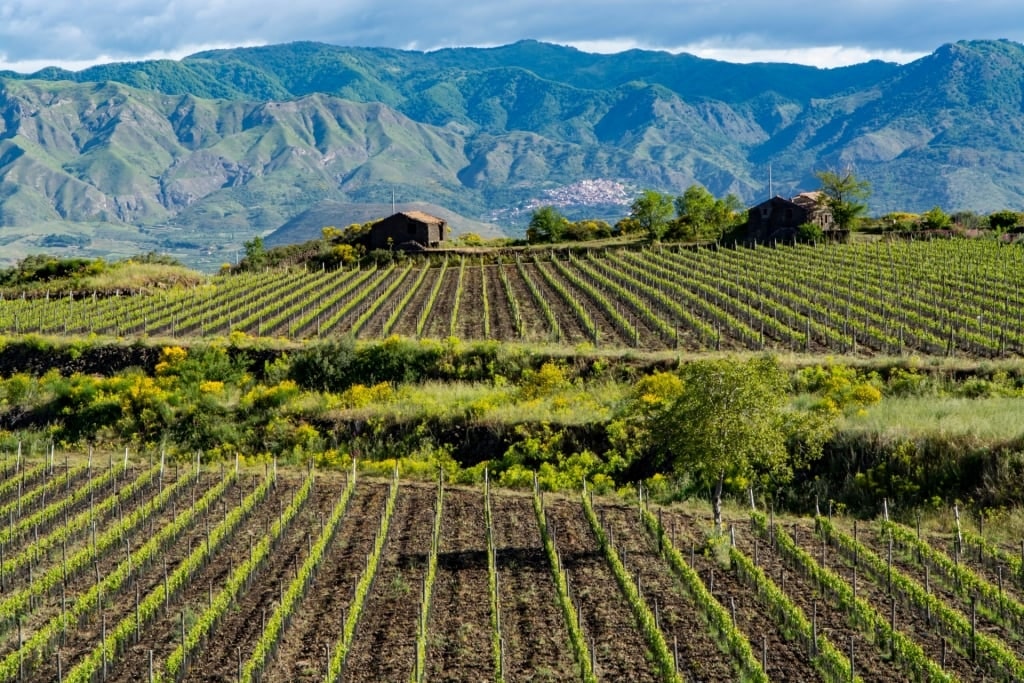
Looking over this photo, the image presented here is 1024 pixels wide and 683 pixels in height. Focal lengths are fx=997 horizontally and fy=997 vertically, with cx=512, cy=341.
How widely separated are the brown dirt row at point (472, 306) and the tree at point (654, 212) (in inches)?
759

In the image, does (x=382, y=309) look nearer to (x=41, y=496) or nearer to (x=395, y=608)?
(x=41, y=496)

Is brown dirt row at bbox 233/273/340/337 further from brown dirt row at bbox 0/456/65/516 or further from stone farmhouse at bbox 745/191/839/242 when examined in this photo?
stone farmhouse at bbox 745/191/839/242

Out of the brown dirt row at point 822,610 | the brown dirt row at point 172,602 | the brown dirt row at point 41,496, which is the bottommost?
the brown dirt row at point 41,496

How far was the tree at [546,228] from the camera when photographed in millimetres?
93000

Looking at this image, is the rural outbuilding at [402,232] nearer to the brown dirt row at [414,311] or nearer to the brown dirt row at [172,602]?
the brown dirt row at [414,311]

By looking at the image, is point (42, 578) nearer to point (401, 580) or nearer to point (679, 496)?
point (401, 580)

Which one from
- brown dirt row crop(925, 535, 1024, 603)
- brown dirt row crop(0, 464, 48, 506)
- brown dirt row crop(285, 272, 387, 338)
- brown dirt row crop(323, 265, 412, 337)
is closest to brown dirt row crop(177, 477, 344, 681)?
brown dirt row crop(0, 464, 48, 506)

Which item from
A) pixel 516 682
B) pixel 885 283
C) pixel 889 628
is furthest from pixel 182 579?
pixel 885 283

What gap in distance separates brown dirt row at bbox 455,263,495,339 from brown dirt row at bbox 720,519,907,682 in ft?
92.5

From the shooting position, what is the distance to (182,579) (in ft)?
72.6

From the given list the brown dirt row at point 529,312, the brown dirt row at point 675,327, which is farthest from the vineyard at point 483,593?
the brown dirt row at point 529,312

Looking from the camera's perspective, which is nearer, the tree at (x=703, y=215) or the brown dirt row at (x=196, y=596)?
the brown dirt row at (x=196, y=596)

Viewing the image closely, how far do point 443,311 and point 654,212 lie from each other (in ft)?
118

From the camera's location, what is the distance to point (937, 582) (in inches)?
835
